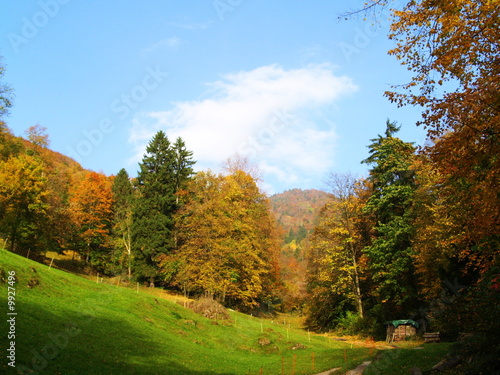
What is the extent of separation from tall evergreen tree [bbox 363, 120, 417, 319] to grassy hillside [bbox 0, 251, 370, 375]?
736cm

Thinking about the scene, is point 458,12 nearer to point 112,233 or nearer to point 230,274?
point 230,274

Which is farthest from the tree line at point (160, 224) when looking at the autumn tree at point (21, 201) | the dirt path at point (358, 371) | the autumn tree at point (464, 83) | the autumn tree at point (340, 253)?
the autumn tree at point (464, 83)

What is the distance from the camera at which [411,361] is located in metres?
15.5

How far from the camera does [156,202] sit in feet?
166

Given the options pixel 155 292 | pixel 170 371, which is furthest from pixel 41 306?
pixel 155 292

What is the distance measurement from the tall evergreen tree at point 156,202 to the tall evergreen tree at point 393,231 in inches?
1102

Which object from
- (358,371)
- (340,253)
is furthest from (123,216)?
(358,371)

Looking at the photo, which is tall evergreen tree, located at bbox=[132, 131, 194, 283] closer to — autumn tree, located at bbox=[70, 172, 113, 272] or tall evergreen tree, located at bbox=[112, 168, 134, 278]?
tall evergreen tree, located at bbox=[112, 168, 134, 278]

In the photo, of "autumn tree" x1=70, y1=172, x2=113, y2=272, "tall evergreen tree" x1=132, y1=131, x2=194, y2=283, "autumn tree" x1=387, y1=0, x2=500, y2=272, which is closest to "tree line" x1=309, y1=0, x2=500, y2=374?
"autumn tree" x1=387, y1=0, x2=500, y2=272

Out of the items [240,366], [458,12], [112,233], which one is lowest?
[240,366]

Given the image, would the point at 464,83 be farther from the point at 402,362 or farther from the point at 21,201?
the point at 21,201

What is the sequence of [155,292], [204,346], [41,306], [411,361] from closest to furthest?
[411,361] → [41,306] → [204,346] → [155,292]

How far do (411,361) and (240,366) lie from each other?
34.0 ft

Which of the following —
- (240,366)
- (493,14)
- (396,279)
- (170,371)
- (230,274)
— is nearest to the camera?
(493,14)
